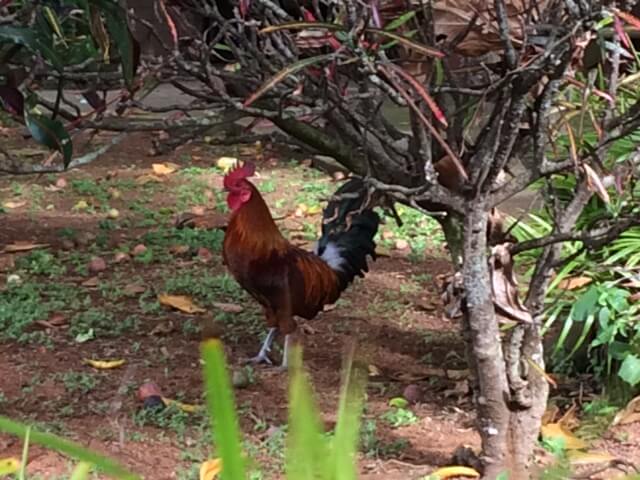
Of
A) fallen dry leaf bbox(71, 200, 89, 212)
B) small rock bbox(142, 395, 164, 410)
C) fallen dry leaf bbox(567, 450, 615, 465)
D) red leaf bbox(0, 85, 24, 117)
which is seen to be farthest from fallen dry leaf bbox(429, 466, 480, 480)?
fallen dry leaf bbox(71, 200, 89, 212)

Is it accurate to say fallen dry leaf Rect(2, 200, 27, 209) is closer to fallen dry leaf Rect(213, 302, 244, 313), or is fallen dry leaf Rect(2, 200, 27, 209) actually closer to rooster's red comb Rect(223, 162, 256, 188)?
fallen dry leaf Rect(213, 302, 244, 313)

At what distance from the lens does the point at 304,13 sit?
2170mm

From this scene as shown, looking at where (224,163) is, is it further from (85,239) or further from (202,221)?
(85,239)

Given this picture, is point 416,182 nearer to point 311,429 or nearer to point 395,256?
Result: point 311,429

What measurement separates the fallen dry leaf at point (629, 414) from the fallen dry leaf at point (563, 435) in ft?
0.52

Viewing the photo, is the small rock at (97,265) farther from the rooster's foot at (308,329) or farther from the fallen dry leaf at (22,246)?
the rooster's foot at (308,329)

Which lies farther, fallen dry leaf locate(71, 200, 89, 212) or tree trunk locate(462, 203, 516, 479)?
fallen dry leaf locate(71, 200, 89, 212)

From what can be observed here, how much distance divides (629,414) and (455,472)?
65 cm

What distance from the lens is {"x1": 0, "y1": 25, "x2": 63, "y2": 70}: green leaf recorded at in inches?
69.2

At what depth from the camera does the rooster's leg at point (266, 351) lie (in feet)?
12.1

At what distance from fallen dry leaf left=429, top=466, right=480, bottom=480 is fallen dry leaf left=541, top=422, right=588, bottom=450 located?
11.9 inches

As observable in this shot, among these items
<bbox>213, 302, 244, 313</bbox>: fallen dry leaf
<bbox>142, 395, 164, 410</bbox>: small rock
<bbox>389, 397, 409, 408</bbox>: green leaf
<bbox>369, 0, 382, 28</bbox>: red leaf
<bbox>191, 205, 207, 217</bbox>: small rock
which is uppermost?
<bbox>369, 0, 382, 28</bbox>: red leaf

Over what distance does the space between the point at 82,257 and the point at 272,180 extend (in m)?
1.94

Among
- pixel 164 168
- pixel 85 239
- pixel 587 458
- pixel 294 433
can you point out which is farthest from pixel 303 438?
pixel 164 168
